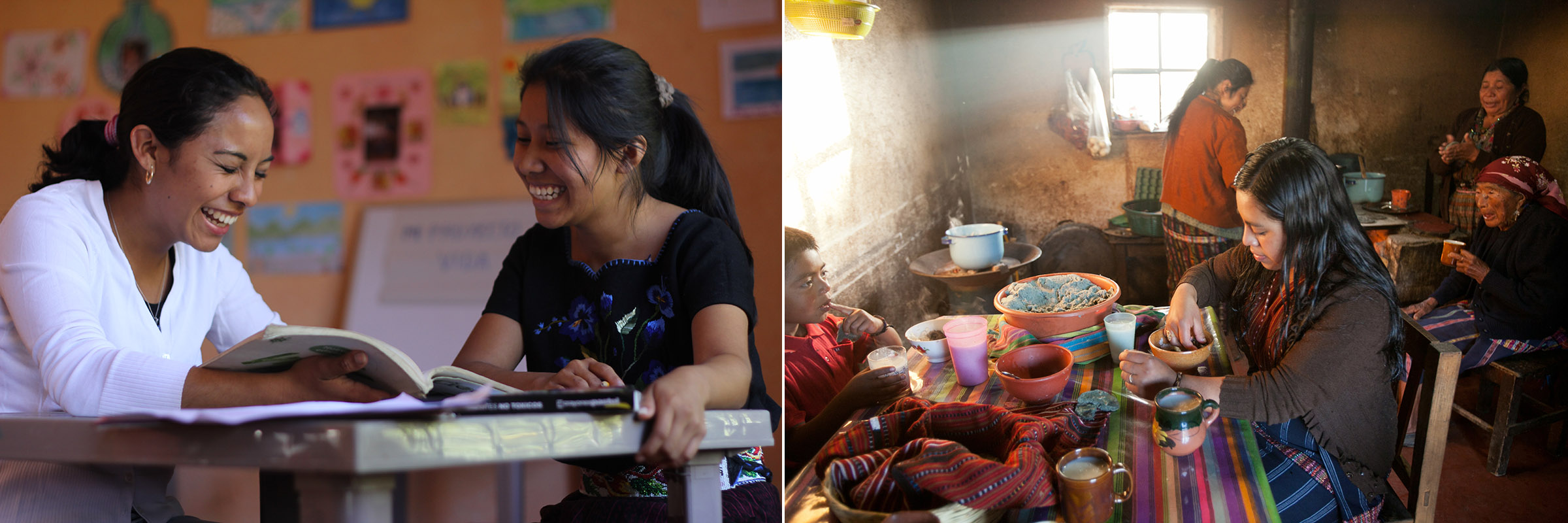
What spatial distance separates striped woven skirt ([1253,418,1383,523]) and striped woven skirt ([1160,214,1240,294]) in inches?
9.8

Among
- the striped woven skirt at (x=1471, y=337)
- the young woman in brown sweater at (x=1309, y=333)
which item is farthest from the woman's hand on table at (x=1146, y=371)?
the striped woven skirt at (x=1471, y=337)

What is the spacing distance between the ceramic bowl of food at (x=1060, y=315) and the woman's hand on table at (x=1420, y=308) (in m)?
0.46

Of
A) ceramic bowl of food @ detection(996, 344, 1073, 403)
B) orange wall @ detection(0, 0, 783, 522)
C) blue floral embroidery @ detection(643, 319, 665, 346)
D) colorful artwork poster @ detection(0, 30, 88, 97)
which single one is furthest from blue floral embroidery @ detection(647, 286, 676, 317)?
colorful artwork poster @ detection(0, 30, 88, 97)

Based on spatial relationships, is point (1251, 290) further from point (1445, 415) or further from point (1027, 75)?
point (1027, 75)

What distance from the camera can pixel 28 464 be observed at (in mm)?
1367

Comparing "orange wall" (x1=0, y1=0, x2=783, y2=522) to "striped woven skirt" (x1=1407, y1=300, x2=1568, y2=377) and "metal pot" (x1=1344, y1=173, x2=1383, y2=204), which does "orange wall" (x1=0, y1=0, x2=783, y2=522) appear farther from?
"striped woven skirt" (x1=1407, y1=300, x2=1568, y2=377)

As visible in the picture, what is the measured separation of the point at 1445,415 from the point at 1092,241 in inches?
22.8

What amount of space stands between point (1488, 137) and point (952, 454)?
0.98m

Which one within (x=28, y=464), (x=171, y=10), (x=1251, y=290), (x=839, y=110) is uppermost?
(x=171, y=10)

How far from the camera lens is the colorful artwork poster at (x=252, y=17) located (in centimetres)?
187

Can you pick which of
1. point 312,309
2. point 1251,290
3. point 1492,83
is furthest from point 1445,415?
point 312,309

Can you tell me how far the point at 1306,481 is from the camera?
1.19m

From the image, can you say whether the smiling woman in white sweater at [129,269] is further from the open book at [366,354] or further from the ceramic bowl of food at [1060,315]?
the ceramic bowl of food at [1060,315]

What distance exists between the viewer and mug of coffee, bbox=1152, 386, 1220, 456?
110 cm
